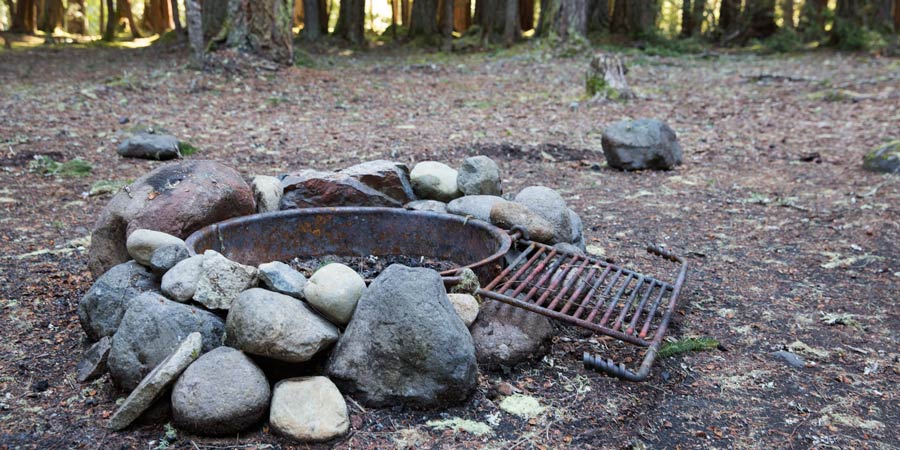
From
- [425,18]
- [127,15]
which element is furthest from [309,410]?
[127,15]

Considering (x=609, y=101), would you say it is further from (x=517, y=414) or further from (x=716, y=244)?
(x=517, y=414)

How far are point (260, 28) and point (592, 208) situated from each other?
798 cm

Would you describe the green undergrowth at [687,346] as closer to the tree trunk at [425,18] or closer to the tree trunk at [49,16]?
the tree trunk at [425,18]

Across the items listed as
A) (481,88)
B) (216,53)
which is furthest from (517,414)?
(216,53)

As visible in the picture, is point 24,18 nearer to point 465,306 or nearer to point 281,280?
point 281,280

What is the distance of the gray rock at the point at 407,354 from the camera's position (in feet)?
9.06

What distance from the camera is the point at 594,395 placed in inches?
116

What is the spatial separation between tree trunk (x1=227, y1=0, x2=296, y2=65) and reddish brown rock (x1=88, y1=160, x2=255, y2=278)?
857 centimetres

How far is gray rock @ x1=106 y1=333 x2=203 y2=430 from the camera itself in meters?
2.56

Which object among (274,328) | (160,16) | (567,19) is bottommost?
(274,328)

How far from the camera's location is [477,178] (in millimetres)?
4426

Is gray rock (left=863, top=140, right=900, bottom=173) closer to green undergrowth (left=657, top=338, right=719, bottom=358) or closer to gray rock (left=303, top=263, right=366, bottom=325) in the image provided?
green undergrowth (left=657, top=338, right=719, bottom=358)

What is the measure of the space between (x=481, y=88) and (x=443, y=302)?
9239mm

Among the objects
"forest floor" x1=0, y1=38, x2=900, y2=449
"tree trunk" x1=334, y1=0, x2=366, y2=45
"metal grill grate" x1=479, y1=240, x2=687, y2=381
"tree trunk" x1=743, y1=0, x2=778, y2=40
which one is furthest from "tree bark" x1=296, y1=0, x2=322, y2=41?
"metal grill grate" x1=479, y1=240, x2=687, y2=381
